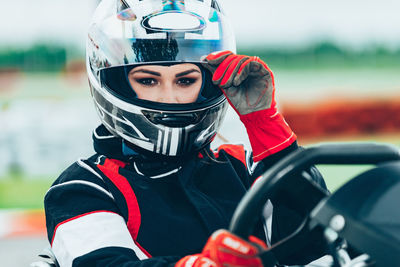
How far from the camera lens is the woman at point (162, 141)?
4.15 ft

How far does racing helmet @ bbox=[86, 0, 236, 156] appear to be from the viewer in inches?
56.6

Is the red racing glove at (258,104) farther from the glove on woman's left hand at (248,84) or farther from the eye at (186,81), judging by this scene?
the eye at (186,81)

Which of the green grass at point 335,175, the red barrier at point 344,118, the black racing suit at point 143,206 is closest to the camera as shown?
the black racing suit at point 143,206

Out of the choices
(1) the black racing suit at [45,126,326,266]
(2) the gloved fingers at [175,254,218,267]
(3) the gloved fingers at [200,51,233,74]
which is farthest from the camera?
(3) the gloved fingers at [200,51,233,74]

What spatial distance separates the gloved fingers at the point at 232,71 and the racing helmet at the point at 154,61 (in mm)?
213

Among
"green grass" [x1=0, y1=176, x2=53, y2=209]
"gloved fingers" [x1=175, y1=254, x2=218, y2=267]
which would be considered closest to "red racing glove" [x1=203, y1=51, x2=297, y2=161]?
"gloved fingers" [x1=175, y1=254, x2=218, y2=267]

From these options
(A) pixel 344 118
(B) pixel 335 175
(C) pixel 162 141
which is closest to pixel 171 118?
(C) pixel 162 141

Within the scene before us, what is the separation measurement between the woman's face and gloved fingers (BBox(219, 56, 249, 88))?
0.68ft

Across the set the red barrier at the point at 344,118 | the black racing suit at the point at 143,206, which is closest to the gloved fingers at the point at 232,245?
the black racing suit at the point at 143,206

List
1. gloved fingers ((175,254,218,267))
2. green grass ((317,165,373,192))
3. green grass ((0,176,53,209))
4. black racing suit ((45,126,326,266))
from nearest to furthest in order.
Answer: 1. gloved fingers ((175,254,218,267))
2. black racing suit ((45,126,326,266))
3. green grass ((0,176,53,209))
4. green grass ((317,165,373,192))

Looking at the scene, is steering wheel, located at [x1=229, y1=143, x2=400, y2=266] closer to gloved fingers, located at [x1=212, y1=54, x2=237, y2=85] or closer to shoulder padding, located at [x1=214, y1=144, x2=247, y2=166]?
gloved fingers, located at [x1=212, y1=54, x2=237, y2=85]

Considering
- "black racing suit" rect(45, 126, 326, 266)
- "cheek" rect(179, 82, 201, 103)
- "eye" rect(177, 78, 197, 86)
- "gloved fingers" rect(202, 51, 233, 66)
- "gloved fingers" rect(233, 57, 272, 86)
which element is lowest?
"black racing suit" rect(45, 126, 326, 266)

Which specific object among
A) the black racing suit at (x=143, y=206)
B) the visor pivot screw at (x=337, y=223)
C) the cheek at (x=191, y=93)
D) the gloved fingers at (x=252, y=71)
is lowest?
the black racing suit at (x=143, y=206)

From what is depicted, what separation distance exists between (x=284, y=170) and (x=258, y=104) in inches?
19.2
